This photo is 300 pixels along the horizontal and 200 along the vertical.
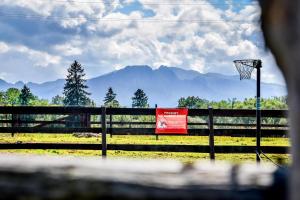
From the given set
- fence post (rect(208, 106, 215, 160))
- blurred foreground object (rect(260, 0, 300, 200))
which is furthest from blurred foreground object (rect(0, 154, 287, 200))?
fence post (rect(208, 106, 215, 160))

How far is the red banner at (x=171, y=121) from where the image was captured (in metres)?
11.2

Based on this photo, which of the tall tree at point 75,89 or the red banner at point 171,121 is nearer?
the red banner at point 171,121

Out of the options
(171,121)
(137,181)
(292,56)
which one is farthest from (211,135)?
(292,56)

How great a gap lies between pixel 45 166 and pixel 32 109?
988 cm

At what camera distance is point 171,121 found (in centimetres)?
1130

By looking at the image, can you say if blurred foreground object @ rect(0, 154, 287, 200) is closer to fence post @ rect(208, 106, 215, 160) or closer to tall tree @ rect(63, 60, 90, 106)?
fence post @ rect(208, 106, 215, 160)

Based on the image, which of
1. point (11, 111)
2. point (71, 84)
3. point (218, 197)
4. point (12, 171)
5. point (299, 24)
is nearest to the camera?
point (299, 24)

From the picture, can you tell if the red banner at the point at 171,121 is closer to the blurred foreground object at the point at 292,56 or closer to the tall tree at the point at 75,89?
the blurred foreground object at the point at 292,56

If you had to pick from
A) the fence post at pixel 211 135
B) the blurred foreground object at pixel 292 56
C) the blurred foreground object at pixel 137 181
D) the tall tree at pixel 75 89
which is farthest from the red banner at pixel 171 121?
the tall tree at pixel 75 89

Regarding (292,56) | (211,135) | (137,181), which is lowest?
(211,135)

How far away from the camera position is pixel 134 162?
1694mm

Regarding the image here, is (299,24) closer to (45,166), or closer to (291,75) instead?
(291,75)

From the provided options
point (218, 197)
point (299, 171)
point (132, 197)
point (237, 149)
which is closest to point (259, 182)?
point (218, 197)

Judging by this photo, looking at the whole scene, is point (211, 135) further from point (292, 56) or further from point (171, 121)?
point (292, 56)
